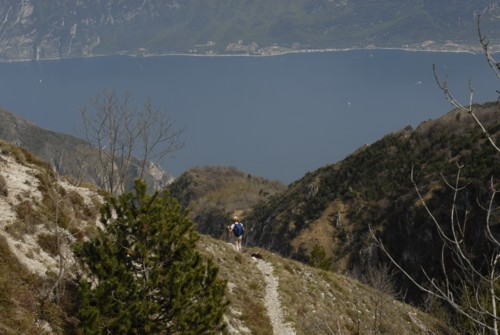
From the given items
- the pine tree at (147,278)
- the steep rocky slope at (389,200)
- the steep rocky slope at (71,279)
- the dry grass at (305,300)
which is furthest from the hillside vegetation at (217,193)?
the pine tree at (147,278)

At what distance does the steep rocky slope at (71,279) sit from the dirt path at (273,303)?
0.16ft

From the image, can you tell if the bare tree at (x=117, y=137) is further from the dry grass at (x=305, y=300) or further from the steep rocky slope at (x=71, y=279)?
the dry grass at (x=305, y=300)

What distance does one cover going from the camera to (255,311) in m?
21.2

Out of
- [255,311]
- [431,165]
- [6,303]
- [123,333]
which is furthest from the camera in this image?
[431,165]

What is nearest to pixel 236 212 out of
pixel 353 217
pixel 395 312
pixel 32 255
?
pixel 353 217

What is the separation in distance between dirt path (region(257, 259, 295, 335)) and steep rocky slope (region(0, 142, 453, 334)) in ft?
0.16

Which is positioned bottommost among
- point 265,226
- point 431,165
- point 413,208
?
point 265,226

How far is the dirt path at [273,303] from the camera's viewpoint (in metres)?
20.8

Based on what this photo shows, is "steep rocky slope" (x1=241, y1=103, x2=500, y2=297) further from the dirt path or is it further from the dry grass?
the dirt path

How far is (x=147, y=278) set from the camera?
39.2ft

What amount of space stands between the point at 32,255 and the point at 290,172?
16466 cm

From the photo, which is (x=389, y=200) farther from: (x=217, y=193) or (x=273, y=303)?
(x=217, y=193)

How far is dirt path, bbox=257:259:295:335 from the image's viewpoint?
20805 millimetres

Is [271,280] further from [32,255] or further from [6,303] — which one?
[6,303]
